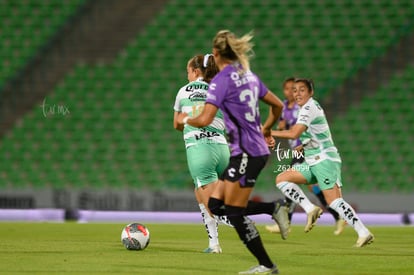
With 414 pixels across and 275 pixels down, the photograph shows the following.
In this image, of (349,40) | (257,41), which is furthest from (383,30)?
(257,41)

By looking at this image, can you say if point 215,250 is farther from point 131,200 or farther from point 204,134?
point 131,200

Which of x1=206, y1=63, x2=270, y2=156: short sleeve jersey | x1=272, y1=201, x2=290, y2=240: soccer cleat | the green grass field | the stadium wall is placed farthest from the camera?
the stadium wall

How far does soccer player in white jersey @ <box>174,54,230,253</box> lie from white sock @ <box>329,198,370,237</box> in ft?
6.49

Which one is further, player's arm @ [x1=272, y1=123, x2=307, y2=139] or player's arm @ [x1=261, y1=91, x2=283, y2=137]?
player's arm @ [x1=272, y1=123, x2=307, y2=139]

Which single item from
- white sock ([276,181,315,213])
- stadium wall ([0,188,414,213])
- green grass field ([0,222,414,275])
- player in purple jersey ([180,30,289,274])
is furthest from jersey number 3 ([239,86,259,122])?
stadium wall ([0,188,414,213])

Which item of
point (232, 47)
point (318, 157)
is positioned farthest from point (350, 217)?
point (232, 47)

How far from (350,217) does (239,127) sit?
13.0 ft

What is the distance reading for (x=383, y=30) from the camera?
21.6 metres

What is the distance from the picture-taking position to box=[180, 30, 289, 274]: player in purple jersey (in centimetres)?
748

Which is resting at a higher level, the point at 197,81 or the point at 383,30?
the point at 383,30

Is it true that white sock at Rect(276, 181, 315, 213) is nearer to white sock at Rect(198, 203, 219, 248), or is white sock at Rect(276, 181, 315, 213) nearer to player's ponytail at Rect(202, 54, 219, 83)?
white sock at Rect(198, 203, 219, 248)

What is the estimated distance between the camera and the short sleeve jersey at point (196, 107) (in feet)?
32.7

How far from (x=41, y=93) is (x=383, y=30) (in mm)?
9026

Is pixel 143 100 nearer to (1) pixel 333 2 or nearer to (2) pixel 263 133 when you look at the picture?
(1) pixel 333 2
